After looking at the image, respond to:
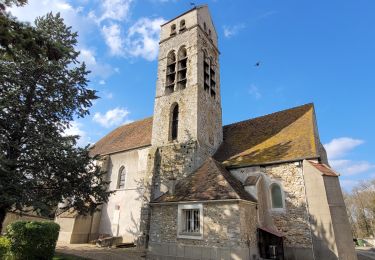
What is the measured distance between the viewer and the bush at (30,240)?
1024 centimetres

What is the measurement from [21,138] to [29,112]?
1.30 meters

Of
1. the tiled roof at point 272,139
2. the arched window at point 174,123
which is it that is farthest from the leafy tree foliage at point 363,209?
the arched window at point 174,123

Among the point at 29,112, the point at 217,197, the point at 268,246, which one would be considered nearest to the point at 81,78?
the point at 29,112

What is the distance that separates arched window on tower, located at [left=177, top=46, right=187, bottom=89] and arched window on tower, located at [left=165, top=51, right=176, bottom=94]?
51 centimetres

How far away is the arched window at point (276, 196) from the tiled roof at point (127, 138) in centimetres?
940

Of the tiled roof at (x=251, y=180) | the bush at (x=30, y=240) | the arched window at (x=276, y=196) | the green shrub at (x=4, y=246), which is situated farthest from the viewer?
the tiled roof at (x=251, y=180)

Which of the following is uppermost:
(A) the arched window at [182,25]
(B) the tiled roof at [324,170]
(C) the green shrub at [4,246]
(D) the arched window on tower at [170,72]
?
(A) the arched window at [182,25]

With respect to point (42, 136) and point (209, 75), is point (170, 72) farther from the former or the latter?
point (42, 136)

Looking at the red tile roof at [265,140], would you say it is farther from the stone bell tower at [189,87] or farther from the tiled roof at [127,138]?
the stone bell tower at [189,87]

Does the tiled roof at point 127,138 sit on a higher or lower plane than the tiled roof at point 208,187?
higher

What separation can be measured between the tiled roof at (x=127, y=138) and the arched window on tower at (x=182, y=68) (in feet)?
15.8

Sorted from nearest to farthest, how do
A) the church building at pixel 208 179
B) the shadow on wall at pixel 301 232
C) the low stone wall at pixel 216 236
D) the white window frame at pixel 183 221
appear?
the low stone wall at pixel 216 236 → the shadow on wall at pixel 301 232 → the church building at pixel 208 179 → the white window frame at pixel 183 221

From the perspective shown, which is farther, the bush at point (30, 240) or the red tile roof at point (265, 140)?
the red tile roof at point (265, 140)

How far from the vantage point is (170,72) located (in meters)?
19.9
